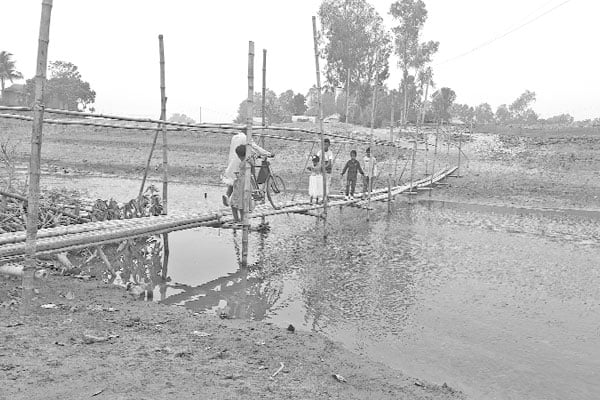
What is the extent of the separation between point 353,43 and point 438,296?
31.5 meters

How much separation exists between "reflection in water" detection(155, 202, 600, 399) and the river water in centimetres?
2

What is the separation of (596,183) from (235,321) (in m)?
17.6

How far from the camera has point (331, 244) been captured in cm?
977

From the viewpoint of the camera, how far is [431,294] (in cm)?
691

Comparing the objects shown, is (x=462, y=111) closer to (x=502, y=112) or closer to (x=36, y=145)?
(x=502, y=112)

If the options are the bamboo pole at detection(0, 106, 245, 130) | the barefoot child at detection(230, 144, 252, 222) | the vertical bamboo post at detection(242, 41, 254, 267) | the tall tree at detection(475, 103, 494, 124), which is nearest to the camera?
the bamboo pole at detection(0, 106, 245, 130)

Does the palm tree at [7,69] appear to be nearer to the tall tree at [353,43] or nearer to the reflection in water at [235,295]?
the tall tree at [353,43]

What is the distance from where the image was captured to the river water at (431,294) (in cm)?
481

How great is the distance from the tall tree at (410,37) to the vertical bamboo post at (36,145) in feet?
108

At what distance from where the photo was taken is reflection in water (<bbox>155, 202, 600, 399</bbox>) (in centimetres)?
480

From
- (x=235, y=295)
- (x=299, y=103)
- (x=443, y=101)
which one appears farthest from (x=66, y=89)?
(x=235, y=295)

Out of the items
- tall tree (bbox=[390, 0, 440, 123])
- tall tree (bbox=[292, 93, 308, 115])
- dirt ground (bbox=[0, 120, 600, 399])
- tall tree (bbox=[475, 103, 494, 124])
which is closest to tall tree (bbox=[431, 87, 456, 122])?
tall tree (bbox=[390, 0, 440, 123])

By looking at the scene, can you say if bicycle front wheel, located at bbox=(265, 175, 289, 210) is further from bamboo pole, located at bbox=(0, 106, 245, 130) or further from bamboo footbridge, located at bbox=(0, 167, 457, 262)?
bamboo pole, located at bbox=(0, 106, 245, 130)

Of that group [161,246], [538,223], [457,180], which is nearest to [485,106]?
[457,180]
